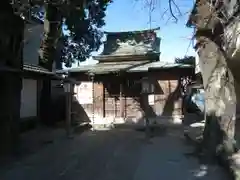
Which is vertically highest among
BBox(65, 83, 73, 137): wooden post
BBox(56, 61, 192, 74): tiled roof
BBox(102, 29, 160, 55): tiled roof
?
BBox(102, 29, 160, 55): tiled roof

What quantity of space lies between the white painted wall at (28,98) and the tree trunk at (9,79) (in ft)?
21.0

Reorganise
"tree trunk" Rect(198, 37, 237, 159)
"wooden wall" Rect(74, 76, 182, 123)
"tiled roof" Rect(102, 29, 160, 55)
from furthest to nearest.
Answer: "tiled roof" Rect(102, 29, 160, 55) → "wooden wall" Rect(74, 76, 182, 123) → "tree trunk" Rect(198, 37, 237, 159)

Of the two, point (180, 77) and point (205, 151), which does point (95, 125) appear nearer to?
point (180, 77)

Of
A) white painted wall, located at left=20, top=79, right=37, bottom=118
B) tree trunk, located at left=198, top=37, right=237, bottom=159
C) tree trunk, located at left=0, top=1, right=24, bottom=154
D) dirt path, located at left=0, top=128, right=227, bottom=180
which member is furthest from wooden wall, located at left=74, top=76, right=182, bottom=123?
tree trunk, located at left=0, top=1, right=24, bottom=154

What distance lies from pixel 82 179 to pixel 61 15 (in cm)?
1406

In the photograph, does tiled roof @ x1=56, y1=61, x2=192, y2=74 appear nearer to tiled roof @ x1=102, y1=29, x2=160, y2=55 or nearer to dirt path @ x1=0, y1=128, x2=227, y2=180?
tiled roof @ x1=102, y1=29, x2=160, y2=55

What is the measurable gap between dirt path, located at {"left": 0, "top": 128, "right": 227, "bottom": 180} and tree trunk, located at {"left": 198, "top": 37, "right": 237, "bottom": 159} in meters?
0.69

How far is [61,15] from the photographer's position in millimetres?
19969

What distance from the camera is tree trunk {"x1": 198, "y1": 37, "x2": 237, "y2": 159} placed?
8758 millimetres

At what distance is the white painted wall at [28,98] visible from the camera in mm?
16875

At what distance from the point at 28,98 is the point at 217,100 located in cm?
1117

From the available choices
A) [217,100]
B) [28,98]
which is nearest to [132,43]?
[28,98]

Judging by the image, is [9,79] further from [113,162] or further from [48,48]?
[48,48]

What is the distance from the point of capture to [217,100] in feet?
30.2
